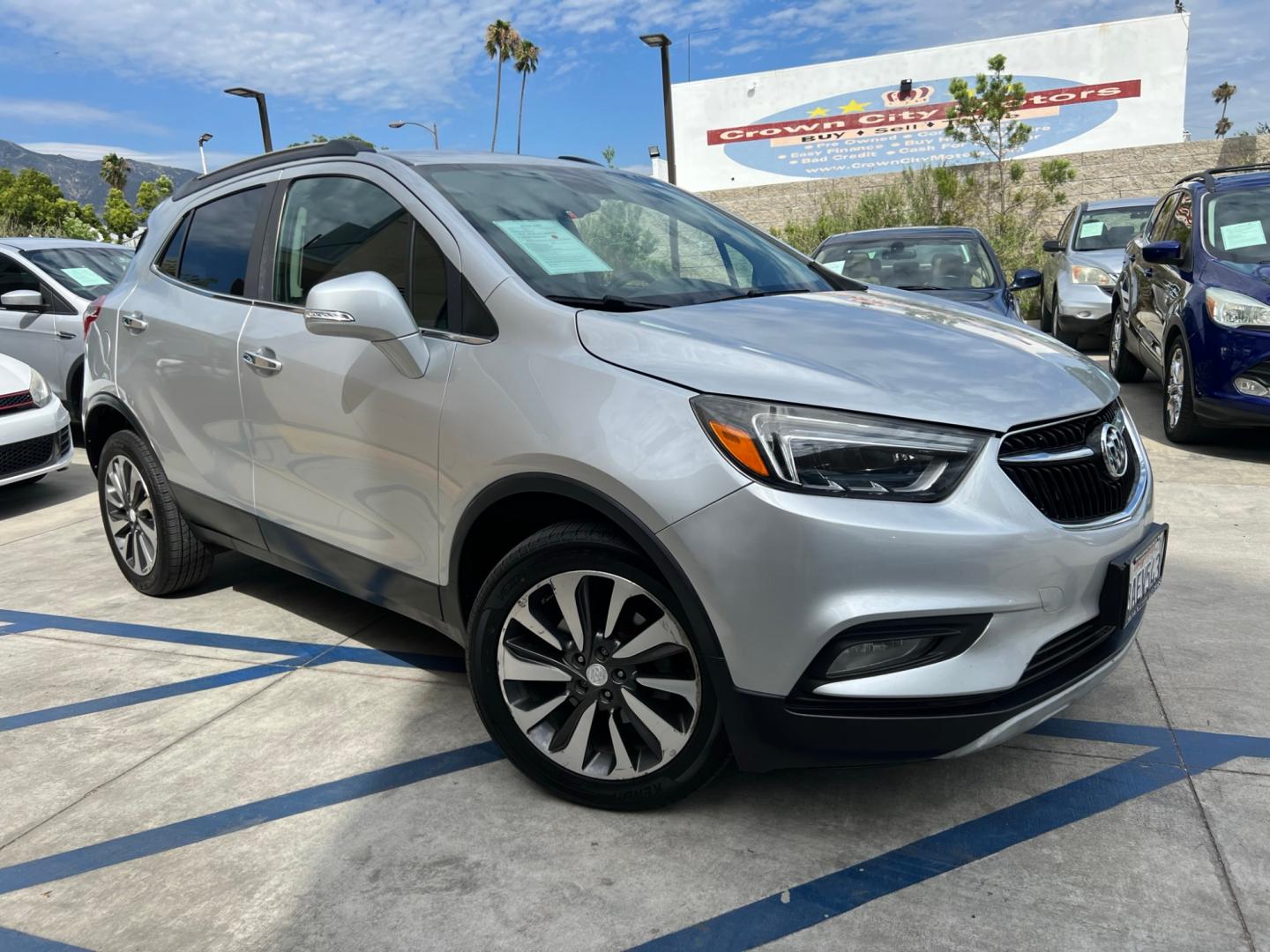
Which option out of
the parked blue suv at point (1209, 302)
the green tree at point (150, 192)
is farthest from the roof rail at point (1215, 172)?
the green tree at point (150, 192)

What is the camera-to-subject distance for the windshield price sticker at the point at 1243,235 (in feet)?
21.2

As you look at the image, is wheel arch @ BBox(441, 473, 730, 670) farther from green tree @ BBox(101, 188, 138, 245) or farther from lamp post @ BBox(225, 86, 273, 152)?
green tree @ BBox(101, 188, 138, 245)

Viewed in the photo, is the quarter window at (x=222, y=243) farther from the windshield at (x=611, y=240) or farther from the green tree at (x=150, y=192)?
the green tree at (x=150, y=192)

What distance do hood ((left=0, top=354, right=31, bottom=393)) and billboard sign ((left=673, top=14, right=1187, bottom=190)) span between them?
2951 cm

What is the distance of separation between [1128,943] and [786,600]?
0.97 metres

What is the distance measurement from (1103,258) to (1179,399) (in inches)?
171

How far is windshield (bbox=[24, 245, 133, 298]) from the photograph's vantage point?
8305 millimetres

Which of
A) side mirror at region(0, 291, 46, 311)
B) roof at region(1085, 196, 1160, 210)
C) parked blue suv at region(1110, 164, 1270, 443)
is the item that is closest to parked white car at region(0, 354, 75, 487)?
side mirror at region(0, 291, 46, 311)

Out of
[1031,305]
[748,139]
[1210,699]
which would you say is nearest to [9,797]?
[1210,699]

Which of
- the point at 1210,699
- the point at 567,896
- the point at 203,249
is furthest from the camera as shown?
the point at 203,249

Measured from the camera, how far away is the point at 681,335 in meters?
2.37

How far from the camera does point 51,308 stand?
26.8 ft

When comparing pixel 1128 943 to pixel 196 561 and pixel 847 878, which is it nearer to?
pixel 847 878

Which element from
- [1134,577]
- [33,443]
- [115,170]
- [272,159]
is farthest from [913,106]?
[115,170]
